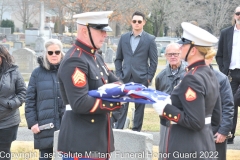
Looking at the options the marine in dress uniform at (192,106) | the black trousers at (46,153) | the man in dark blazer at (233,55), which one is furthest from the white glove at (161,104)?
the man in dark blazer at (233,55)

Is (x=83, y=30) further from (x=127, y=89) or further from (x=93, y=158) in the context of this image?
(x=93, y=158)

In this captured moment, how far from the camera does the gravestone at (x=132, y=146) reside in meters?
6.29

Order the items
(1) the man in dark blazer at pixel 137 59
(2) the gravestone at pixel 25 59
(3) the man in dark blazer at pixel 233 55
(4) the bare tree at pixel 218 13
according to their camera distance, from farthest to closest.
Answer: (4) the bare tree at pixel 218 13 < (2) the gravestone at pixel 25 59 < (1) the man in dark blazer at pixel 137 59 < (3) the man in dark blazer at pixel 233 55

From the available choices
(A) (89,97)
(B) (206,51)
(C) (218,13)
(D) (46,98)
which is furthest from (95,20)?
(C) (218,13)

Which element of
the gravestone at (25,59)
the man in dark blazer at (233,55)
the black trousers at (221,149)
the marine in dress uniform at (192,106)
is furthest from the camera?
the gravestone at (25,59)

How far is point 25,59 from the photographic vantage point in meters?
19.8

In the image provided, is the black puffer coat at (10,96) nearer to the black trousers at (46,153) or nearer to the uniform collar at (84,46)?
the black trousers at (46,153)

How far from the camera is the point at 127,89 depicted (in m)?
4.19

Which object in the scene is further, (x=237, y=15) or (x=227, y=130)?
(x=237, y=15)

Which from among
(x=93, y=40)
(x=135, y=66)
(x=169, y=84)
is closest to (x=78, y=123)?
(x=93, y=40)

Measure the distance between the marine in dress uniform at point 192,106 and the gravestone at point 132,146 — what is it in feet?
6.38

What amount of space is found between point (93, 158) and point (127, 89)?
0.66 meters

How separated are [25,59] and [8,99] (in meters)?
13.7

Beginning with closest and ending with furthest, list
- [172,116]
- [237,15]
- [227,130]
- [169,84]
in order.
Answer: [172,116]
[227,130]
[169,84]
[237,15]
